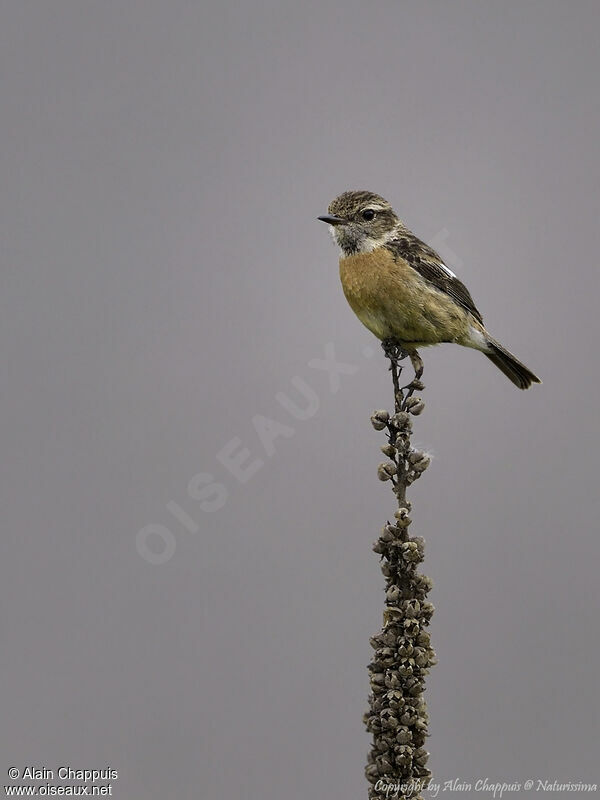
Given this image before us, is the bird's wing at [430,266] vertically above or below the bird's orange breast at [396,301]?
above

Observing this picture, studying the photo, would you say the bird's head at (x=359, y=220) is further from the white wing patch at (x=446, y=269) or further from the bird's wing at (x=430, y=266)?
the white wing patch at (x=446, y=269)

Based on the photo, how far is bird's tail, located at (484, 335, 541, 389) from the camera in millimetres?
3391

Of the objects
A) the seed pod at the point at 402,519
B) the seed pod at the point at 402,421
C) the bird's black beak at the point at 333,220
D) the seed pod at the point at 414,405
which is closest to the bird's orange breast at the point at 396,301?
the bird's black beak at the point at 333,220

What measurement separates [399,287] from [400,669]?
1495 mm

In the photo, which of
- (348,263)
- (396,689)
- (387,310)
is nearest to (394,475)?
(396,689)

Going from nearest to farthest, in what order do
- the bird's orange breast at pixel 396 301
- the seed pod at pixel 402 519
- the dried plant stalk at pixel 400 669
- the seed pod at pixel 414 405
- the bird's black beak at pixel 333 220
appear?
the dried plant stalk at pixel 400 669, the seed pod at pixel 402 519, the seed pod at pixel 414 405, the bird's orange breast at pixel 396 301, the bird's black beak at pixel 333 220

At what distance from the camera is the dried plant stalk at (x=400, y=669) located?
1.92 metres

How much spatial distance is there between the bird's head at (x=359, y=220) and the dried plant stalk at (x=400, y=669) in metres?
1.34

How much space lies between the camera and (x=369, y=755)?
1.96 metres

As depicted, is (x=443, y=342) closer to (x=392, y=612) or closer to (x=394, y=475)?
(x=394, y=475)

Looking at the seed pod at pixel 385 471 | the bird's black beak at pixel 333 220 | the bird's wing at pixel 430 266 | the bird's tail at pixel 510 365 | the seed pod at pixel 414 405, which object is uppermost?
the bird's black beak at pixel 333 220

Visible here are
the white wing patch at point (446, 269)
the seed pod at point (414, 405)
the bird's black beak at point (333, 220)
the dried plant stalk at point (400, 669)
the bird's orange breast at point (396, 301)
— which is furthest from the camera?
the white wing patch at point (446, 269)

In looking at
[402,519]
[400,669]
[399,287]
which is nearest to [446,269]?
[399,287]

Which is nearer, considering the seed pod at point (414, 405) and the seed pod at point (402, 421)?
the seed pod at point (402, 421)
